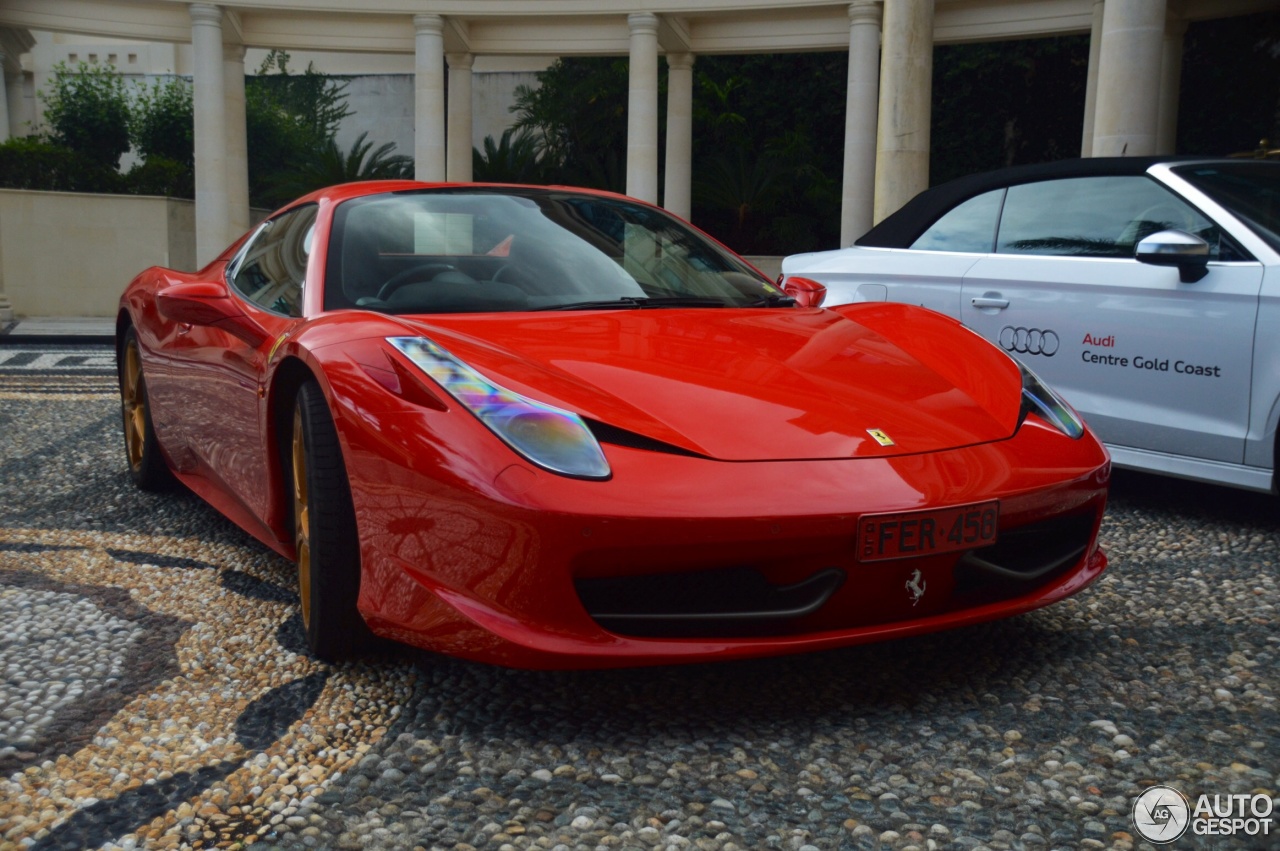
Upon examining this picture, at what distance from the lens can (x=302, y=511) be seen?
3121mm

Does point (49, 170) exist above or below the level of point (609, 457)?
above

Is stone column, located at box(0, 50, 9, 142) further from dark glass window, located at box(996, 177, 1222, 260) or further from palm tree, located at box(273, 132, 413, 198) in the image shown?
dark glass window, located at box(996, 177, 1222, 260)

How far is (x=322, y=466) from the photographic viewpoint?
2809 mm

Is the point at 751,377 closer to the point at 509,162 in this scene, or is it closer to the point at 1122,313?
the point at 1122,313

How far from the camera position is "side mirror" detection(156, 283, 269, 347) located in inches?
149

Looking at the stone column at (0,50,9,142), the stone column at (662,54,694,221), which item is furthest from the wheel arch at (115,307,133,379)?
the stone column at (0,50,9,142)

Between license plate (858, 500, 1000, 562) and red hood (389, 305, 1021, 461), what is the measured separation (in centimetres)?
18

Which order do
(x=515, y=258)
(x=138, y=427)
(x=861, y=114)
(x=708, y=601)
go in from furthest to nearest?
(x=861, y=114)
(x=138, y=427)
(x=515, y=258)
(x=708, y=601)

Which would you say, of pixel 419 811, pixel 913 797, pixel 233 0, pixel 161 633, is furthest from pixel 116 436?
pixel 233 0

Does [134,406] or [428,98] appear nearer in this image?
[134,406]

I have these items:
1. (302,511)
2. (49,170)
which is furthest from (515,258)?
(49,170)

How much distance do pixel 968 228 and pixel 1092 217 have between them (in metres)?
0.60

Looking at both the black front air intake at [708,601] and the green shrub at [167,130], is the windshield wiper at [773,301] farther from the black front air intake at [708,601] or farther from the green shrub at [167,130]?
the green shrub at [167,130]

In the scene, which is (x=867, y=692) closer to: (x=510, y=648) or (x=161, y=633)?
(x=510, y=648)
